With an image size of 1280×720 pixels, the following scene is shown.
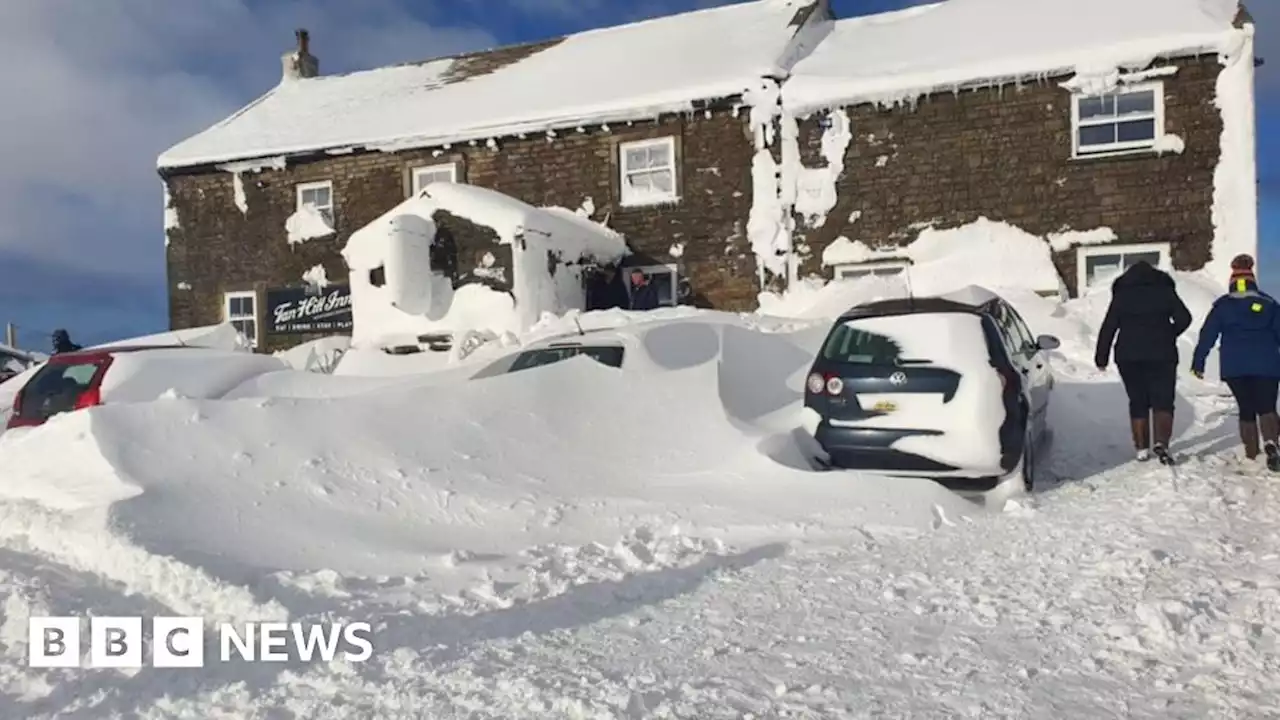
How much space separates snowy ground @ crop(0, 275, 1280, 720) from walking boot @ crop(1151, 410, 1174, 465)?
0.34 meters

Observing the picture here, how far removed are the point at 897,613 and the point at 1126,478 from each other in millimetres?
3677

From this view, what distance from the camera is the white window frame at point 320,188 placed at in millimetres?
20094

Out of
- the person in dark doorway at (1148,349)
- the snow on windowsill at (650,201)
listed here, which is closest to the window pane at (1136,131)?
the snow on windowsill at (650,201)

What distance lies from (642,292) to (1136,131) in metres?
8.15

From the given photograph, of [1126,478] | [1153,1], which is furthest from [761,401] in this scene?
[1153,1]

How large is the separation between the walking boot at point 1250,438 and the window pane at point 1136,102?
29.1 feet

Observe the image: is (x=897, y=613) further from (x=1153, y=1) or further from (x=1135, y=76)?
(x=1153, y=1)

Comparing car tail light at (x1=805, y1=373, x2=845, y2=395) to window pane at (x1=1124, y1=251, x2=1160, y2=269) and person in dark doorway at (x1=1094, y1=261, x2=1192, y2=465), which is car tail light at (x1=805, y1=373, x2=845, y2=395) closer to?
person in dark doorway at (x1=1094, y1=261, x2=1192, y2=465)

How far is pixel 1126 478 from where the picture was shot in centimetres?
722

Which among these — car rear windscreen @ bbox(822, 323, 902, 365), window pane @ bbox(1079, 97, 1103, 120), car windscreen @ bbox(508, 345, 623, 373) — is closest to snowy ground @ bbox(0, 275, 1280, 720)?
car rear windscreen @ bbox(822, 323, 902, 365)

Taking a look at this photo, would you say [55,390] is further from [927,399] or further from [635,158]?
[635,158]

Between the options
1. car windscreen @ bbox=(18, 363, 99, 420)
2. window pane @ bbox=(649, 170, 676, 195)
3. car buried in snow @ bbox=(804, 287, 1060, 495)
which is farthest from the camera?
window pane @ bbox=(649, 170, 676, 195)

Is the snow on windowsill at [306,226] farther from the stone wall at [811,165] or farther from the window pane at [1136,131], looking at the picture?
the window pane at [1136,131]

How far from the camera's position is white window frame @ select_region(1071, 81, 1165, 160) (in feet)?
48.0
